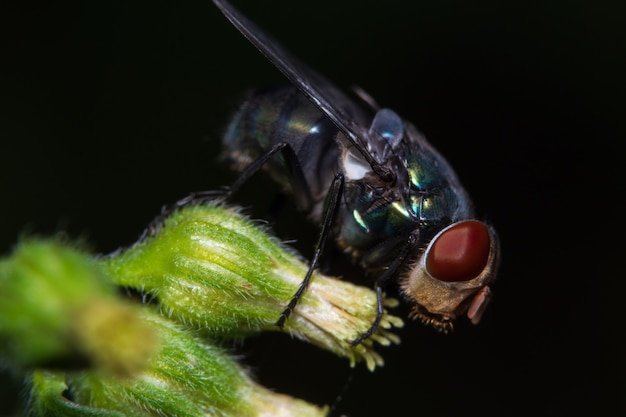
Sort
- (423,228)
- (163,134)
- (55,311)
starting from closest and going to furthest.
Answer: (55,311) < (423,228) < (163,134)

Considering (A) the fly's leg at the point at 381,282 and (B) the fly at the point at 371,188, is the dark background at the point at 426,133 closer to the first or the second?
(B) the fly at the point at 371,188

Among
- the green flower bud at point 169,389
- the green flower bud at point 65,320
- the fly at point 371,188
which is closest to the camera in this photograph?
the green flower bud at point 65,320

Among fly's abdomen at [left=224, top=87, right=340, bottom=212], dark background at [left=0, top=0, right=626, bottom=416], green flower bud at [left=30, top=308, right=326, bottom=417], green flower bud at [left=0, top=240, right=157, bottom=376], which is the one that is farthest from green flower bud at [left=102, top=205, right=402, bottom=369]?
dark background at [left=0, top=0, right=626, bottom=416]

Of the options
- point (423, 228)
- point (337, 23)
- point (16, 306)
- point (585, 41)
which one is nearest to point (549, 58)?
point (585, 41)

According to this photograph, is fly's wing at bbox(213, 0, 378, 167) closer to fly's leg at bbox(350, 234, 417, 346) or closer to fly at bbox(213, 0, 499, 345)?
fly at bbox(213, 0, 499, 345)

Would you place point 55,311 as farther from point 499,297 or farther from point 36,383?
point 499,297

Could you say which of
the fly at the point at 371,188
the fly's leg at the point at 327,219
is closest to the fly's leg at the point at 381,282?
the fly at the point at 371,188

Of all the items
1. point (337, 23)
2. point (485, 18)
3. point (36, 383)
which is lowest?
point (36, 383)
